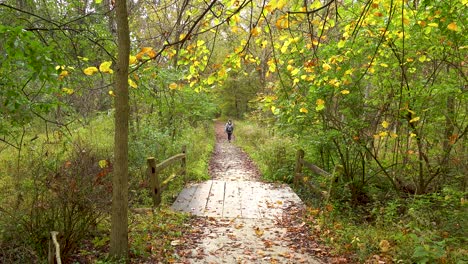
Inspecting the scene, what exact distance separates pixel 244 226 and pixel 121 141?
3300 mm

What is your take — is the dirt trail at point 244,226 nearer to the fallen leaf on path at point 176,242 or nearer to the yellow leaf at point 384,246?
the fallen leaf on path at point 176,242

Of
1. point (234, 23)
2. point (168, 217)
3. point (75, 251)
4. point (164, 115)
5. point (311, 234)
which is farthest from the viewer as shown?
point (164, 115)

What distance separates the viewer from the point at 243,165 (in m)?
14.7

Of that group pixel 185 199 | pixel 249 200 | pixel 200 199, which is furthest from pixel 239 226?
pixel 185 199

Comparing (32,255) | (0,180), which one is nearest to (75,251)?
(32,255)

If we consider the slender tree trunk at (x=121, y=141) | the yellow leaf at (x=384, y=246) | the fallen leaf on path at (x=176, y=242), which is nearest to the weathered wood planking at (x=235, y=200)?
the fallen leaf on path at (x=176, y=242)

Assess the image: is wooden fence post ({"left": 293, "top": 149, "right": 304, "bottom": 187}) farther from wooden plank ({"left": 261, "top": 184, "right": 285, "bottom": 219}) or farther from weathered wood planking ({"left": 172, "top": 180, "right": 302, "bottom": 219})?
wooden plank ({"left": 261, "top": 184, "right": 285, "bottom": 219})

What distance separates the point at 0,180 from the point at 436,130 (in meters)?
10.0

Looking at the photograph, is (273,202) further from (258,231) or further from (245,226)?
(258,231)

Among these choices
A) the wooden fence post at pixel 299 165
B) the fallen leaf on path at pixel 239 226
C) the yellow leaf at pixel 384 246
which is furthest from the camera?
the wooden fence post at pixel 299 165

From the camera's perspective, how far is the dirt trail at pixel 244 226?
4.94 m

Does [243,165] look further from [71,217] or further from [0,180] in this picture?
[71,217]

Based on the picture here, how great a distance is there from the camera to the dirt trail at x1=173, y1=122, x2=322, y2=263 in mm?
4941

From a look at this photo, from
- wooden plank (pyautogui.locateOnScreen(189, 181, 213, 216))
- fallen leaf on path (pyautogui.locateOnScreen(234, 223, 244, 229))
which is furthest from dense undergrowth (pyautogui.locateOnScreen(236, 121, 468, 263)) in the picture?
wooden plank (pyautogui.locateOnScreen(189, 181, 213, 216))
